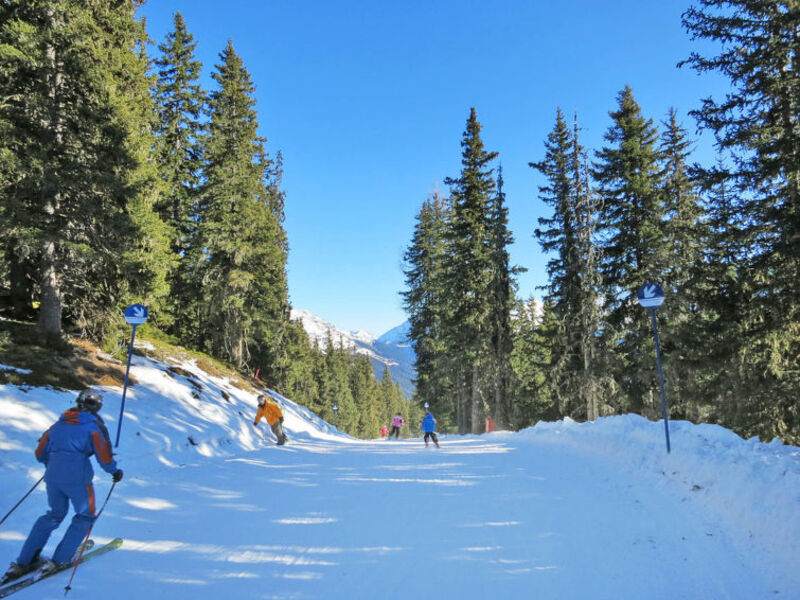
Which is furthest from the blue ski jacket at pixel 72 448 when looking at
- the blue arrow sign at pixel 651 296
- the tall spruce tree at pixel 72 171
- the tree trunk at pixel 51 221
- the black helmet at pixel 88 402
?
the blue arrow sign at pixel 651 296

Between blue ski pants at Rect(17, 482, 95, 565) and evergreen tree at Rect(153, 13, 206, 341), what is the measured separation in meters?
20.7

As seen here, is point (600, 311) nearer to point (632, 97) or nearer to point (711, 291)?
point (711, 291)

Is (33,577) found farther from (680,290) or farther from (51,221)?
(680,290)

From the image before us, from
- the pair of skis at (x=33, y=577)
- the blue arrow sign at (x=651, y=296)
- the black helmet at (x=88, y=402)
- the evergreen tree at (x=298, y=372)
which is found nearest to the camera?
the pair of skis at (x=33, y=577)

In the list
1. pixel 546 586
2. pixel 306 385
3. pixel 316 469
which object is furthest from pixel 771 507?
pixel 306 385

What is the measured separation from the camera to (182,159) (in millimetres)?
25094

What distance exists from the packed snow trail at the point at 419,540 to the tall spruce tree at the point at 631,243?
12.0 m

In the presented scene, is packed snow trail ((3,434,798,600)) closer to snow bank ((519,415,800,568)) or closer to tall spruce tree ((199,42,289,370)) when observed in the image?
snow bank ((519,415,800,568))

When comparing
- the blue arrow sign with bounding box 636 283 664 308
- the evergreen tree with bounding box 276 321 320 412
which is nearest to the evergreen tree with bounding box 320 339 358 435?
the evergreen tree with bounding box 276 321 320 412

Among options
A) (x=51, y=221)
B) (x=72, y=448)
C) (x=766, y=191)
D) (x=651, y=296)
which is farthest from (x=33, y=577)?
(x=766, y=191)

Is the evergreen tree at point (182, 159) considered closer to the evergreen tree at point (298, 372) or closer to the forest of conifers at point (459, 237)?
the forest of conifers at point (459, 237)

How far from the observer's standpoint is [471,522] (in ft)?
19.5

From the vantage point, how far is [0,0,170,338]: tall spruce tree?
10211 millimetres

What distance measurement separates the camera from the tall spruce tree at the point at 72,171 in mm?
10211
